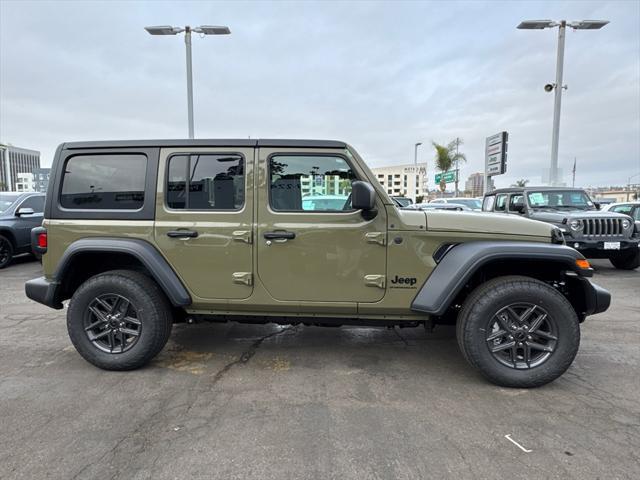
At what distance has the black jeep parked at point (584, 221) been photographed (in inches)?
302

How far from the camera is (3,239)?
855 cm

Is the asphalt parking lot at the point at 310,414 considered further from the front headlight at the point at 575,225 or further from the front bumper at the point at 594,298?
the front headlight at the point at 575,225

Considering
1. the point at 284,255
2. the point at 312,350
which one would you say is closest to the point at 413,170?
the point at 312,350

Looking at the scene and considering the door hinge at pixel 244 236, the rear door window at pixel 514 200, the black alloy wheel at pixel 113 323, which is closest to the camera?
the door hinge at pixel 244 236

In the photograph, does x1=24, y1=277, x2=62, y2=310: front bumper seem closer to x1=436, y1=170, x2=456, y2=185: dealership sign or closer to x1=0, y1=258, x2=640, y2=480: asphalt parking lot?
x1=0, y1=258, x2=640, y2=480: asphalt parking lot

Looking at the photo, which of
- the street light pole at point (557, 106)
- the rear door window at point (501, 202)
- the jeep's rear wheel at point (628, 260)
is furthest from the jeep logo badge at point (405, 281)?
the street light pole at point (557, 106)

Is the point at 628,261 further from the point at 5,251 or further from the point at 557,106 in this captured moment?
the point at 5,251

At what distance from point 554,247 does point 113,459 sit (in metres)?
3.30

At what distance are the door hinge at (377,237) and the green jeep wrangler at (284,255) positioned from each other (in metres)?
0.01

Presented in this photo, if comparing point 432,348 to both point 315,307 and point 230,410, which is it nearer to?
point 315,307

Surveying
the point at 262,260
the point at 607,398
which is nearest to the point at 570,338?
the point at 607,398

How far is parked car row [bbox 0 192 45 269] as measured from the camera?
8.59m

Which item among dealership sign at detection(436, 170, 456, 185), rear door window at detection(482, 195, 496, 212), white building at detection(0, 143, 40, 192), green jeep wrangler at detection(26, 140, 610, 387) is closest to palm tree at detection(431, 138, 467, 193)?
dealership sign at detection(436, 170, 456, 185)

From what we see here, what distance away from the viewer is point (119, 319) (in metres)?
3.44
